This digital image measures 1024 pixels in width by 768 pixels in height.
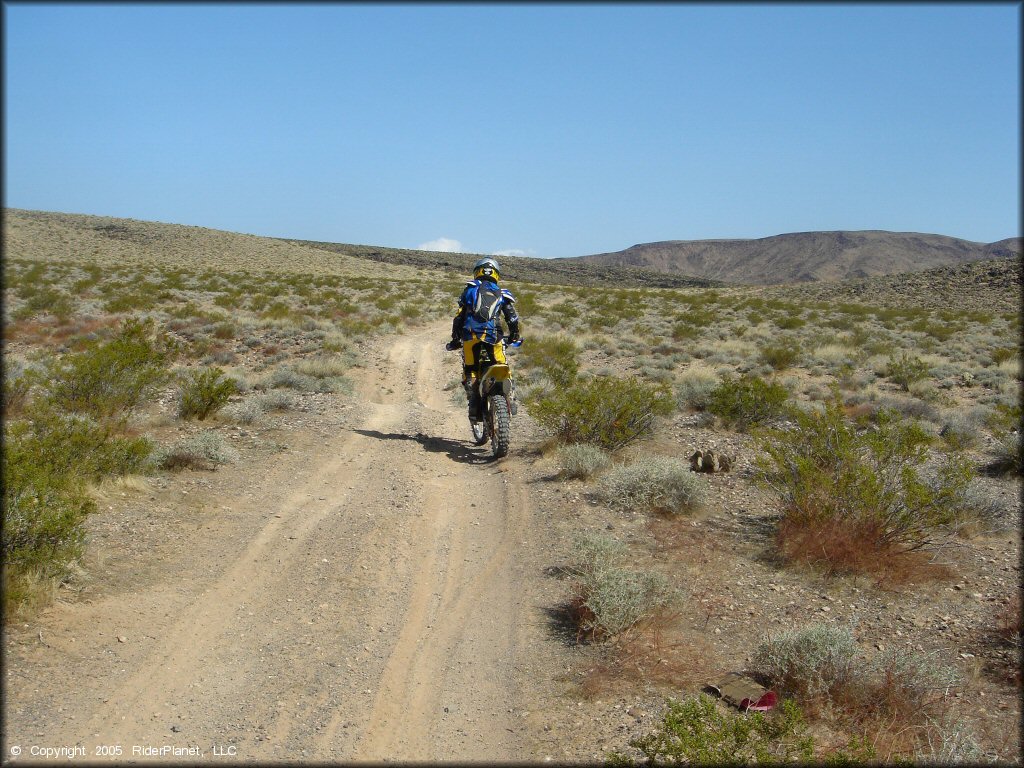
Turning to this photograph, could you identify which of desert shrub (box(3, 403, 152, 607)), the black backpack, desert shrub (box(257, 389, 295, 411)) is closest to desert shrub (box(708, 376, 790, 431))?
the black backpack

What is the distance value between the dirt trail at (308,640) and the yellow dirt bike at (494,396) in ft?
4.43

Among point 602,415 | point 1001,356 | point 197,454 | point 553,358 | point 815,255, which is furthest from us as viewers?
point 815,255

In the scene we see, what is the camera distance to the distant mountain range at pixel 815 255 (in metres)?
140

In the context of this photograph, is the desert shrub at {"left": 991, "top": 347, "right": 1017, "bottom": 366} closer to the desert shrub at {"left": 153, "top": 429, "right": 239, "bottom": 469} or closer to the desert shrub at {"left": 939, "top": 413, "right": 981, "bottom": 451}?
the desert shrub at {"left": 939, "top": 413, "right": 981, "bottom": 451}

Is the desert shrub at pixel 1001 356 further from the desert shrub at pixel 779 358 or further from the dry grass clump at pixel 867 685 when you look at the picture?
the dry grass clump at pixel 867 685

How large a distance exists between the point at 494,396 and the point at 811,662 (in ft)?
16.3

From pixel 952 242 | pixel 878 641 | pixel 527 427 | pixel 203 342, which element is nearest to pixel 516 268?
pixel 203 342

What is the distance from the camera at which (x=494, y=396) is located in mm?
7949

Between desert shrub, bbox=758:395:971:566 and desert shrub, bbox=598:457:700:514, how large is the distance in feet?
2.40

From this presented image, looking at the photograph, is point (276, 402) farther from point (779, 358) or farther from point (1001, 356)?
point (1001, 356)

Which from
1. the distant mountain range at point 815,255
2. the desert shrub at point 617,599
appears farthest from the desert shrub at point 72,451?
the distant mountain range at point 815,255

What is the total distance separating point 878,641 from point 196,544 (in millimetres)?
4957

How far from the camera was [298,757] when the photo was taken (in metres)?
3.00

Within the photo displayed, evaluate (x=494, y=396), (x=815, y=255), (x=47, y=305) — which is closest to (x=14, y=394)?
(x=494, y=396)
